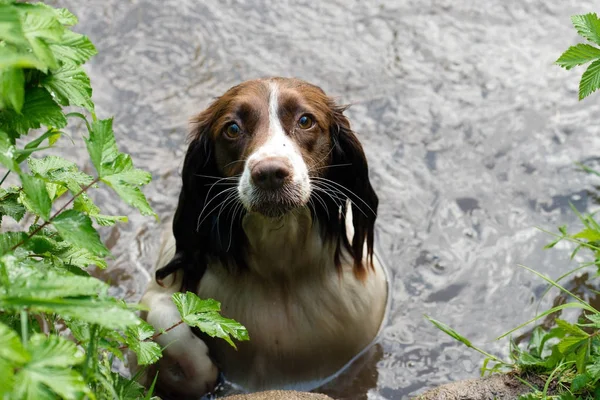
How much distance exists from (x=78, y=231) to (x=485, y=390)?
2.02 m

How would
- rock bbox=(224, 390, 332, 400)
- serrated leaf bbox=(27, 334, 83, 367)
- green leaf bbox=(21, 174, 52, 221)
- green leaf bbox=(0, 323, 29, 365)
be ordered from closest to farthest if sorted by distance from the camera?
green leaf bbox=(0, 323, 29, 365) → serrated leaf bbox=(27, 334, 83, 367) → green leaf bbox=(21, 174, 52, 221) → rock bbox=(224, 390, 332, 400)

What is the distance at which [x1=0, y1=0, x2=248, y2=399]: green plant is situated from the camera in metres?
2.10

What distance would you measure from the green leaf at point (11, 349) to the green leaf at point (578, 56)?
233 cm

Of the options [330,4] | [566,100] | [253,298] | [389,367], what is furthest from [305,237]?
[330,4]

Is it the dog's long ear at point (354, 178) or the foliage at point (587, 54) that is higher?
the foliage at point (587, 54)

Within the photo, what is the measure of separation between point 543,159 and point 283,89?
8.90 feet

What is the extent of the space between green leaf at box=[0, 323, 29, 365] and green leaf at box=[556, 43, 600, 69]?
233cm

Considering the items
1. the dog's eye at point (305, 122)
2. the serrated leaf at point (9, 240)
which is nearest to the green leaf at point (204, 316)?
the serrated leaf at point (9, 240)

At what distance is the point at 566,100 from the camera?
6676mm

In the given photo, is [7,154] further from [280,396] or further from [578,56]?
[578,56]

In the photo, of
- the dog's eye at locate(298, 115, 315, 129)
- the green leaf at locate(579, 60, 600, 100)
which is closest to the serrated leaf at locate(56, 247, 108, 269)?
the dog's eye at locate(298, 115, 315, 129)

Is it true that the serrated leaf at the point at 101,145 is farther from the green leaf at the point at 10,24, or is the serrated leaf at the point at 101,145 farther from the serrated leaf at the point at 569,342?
the serrated leaf at the point at 569,342

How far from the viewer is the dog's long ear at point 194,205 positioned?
176 inches

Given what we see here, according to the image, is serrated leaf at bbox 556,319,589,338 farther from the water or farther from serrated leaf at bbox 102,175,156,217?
serrated leaf at bbox 102,175,156,217
